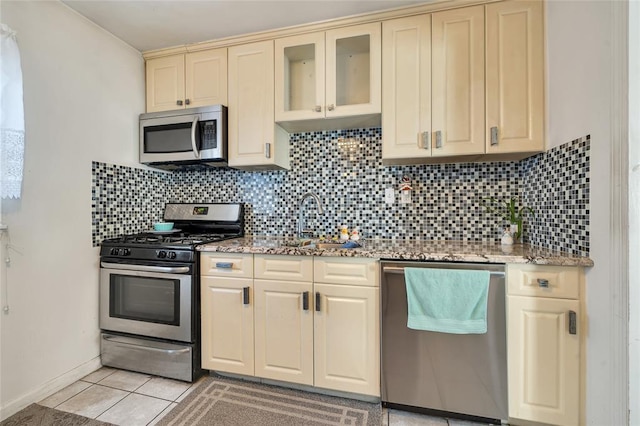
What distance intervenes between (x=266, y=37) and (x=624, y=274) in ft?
8.16

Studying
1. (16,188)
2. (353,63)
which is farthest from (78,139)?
(353,63)

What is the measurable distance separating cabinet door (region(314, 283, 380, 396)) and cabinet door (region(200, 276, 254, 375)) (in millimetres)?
470

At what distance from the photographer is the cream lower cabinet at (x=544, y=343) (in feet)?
4.53

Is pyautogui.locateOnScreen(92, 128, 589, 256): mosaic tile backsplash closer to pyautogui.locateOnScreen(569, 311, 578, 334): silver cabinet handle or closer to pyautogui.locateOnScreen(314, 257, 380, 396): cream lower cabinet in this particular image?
pyautogui.locateOnScreen(569, 311, 578, 334): silver cabinet handle

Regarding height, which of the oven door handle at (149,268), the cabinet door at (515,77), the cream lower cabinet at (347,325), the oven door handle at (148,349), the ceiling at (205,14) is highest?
the ceiling at (205,14)

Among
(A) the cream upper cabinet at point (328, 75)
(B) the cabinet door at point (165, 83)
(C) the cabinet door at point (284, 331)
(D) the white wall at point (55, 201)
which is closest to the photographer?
(D) the white wall at point (55, 201)

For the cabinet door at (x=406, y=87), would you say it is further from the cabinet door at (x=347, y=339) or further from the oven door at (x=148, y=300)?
the oven door at (x=148, y=300)

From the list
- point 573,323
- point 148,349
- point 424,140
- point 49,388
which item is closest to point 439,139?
point 424,140

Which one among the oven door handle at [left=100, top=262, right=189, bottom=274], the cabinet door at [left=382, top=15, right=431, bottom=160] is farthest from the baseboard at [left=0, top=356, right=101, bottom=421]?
the cabinet door at [left=382, top=15, right=431, bottom=160]

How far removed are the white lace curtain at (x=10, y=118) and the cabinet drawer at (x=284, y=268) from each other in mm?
1383

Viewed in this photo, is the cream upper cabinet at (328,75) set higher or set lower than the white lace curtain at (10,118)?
higher

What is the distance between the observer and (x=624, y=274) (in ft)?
3.73

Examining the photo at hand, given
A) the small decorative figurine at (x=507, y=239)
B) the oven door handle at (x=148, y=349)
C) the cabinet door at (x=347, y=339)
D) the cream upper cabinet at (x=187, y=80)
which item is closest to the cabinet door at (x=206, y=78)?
the cream upper cabinet at (x=187, y=80)

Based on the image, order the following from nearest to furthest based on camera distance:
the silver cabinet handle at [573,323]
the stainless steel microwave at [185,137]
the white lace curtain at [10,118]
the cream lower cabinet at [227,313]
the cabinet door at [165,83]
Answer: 1. the silver cabinet handle at [573,323]
2. the white lace curtain at [10,118]
3. the cream lower cabinet at [227,313]
4. the stainless steel microwave at [185,137]
5. the cabinet door at [165,83]
